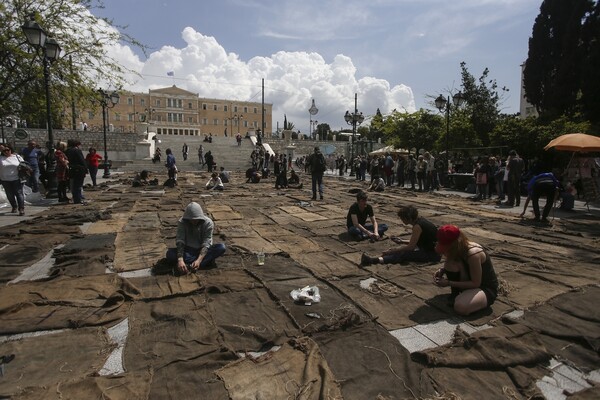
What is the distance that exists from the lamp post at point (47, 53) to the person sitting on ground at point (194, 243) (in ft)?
25.8

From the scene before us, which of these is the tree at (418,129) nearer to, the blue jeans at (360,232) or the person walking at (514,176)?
the person walking at (514,176)

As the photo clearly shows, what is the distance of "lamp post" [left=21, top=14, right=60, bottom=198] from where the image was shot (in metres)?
9.27

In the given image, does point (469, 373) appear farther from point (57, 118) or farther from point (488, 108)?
point (488, 108)

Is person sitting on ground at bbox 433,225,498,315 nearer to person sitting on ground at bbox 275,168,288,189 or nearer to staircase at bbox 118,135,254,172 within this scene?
person sitting on ground at bbox 275,168,288,189

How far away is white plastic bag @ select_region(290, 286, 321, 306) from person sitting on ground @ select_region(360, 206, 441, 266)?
1303 mm

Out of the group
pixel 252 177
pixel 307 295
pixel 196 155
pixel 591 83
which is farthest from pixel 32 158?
pixel 591 83

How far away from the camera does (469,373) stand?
8.77 ft

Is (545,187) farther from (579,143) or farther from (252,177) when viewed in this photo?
(252,177)

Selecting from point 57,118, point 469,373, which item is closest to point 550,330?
point 469,373

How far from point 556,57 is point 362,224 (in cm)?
3139

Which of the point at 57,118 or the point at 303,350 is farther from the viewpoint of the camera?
the point at 57,118

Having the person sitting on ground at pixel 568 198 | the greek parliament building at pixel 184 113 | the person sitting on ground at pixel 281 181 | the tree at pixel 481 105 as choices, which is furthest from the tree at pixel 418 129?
the greek parliament building at pixel 184 113

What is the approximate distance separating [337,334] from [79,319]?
7.69 ft

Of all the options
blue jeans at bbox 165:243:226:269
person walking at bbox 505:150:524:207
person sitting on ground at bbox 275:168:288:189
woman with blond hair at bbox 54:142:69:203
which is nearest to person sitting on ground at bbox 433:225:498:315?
blue jeans at bbox 165:243:226:269
